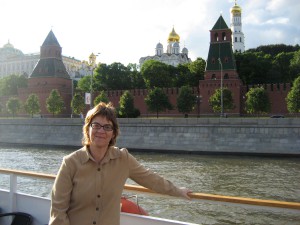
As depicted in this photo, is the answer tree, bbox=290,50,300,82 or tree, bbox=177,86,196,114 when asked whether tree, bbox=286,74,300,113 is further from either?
tree, bbox=290,50,300,82

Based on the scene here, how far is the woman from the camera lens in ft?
7.84

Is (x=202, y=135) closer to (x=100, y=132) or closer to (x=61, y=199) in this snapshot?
(x=100, y=132)

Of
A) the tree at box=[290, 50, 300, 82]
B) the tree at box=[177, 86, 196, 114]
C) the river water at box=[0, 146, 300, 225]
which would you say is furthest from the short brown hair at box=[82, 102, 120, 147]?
the tree at box=[290, 50, 300, 82]

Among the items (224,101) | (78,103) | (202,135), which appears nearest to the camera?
(202,135)

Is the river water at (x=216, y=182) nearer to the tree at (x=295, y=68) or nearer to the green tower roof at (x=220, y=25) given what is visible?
the green tower roof at (x=220, y=25)

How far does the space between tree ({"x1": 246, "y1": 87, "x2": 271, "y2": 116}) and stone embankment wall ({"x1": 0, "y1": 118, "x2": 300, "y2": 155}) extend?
10303mm

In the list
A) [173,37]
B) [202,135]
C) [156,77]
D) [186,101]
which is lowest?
[202,135]

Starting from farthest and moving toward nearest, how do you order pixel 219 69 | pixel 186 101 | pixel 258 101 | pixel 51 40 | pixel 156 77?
1. pixel 156 77
2. pixel 51 40
3. pixel 219 69
4. pixel 186 101
5. pixel 258 101

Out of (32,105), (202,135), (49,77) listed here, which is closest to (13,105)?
(32,105)

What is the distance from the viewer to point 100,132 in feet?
8.32

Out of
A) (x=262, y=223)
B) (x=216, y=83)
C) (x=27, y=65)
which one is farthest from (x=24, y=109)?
(x=27, y=65)

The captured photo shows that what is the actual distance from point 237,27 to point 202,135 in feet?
214

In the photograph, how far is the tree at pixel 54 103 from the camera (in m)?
38.5

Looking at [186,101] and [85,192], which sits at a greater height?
[186,101]
